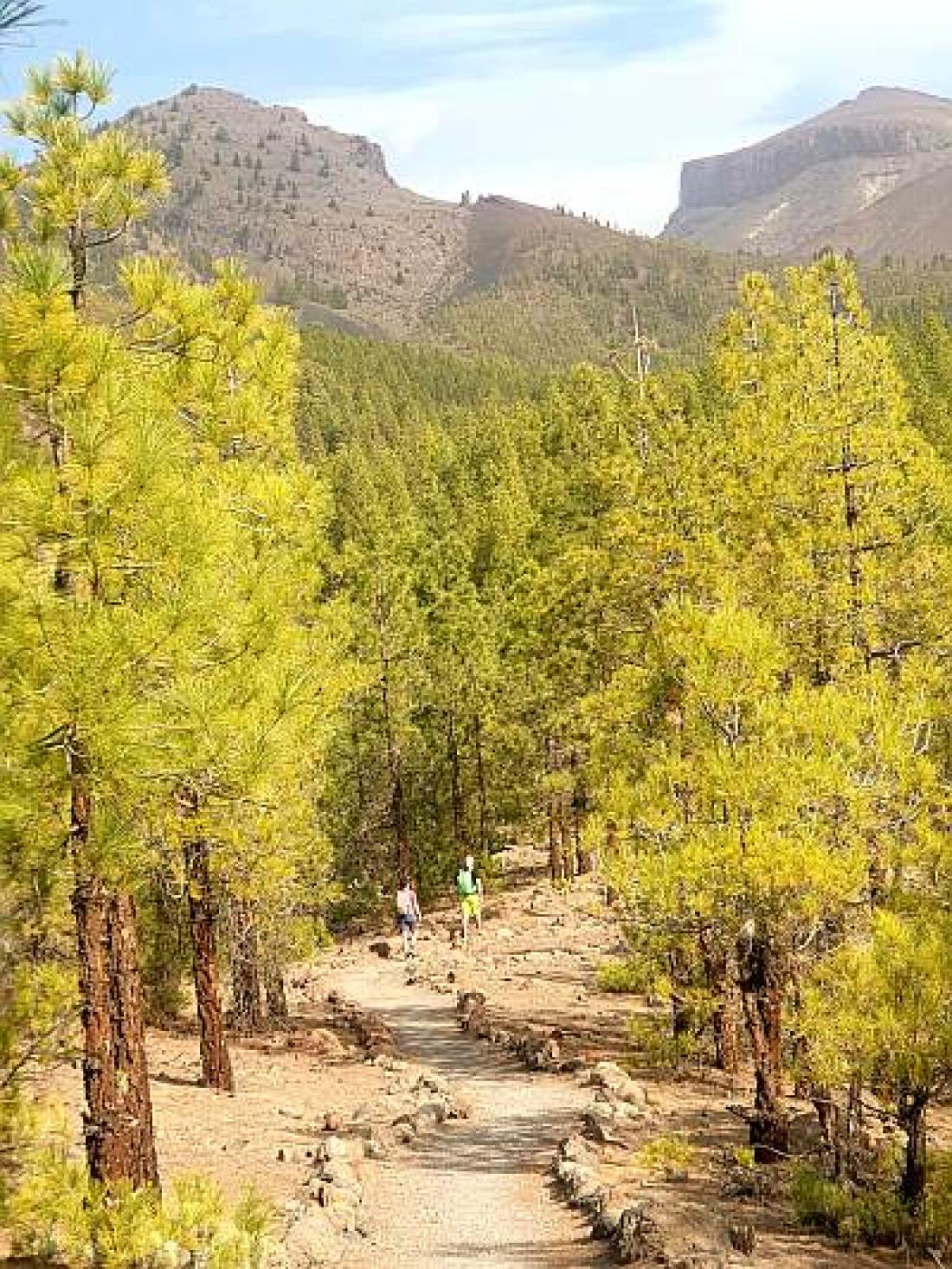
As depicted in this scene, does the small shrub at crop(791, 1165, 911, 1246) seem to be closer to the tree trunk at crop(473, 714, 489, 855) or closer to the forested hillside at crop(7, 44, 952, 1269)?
the forested hillside at crop(7, 44, 952, 1269)

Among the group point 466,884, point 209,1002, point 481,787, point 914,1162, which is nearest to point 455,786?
point 481,787

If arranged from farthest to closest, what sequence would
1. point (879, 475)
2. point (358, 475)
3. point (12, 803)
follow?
point (358, 475)
point (879, 475)
point (12, 803)

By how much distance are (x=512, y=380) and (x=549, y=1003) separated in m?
128

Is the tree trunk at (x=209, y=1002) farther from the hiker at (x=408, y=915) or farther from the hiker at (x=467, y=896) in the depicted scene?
the hiker at (x=408, y=915)

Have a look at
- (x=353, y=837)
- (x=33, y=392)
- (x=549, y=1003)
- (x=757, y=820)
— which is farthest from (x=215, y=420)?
(x=353, y=837)

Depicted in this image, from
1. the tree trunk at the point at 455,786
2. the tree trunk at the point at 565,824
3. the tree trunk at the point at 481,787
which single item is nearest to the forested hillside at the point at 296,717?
the tree trunk at the point at 565,824

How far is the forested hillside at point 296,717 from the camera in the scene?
8258mm

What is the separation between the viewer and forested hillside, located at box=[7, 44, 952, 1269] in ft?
27.1

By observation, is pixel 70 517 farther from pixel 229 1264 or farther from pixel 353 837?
pixel 353 837

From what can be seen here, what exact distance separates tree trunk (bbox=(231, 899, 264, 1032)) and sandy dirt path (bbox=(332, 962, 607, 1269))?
3.00 metres

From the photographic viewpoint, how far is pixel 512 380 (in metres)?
147

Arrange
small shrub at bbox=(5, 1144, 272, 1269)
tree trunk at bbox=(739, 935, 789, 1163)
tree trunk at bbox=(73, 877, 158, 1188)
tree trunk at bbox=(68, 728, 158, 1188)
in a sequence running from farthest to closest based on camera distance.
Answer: tree trunk at bbox=(739, 935, 789, 1163), tree trunk at bbox=(73, 877, 158, 1188), tree trunk at bbox=(68, 728, 158, 1188), small shrub at bbox=(5, 1144, 272, 1269)

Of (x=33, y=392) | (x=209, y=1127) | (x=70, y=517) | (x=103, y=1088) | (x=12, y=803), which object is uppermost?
(x=33, y=392)

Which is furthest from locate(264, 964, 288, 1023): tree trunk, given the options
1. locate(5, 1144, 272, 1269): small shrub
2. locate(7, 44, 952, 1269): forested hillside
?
locate(5, 1144, 272, 1269): small shrub
